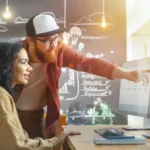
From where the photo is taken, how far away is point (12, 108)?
1175 millimetres

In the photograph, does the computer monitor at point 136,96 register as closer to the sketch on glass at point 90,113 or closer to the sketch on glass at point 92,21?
the sketch on glass at point 90,113

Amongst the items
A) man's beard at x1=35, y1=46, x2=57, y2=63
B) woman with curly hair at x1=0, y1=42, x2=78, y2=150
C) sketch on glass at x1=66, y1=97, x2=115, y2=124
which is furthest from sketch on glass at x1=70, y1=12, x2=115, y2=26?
woman with curly hair at x1=0, y1=42, x2=78, y2=150

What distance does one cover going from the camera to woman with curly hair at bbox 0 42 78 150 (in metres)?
1.06

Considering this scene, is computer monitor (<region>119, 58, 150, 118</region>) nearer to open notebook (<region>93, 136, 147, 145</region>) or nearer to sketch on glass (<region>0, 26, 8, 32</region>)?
open notebook (<region>93, 136, 147, 145</region>)

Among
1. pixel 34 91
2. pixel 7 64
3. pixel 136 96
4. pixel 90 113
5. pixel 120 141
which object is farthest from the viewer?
pixel 90 113

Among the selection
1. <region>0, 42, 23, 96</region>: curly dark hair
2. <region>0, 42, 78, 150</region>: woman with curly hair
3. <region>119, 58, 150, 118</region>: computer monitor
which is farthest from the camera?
<region>119, 58, 150, 118</region>: computer monitor

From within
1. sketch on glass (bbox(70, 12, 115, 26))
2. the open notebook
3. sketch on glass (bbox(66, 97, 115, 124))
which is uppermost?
sketch on glass (bbox(70, 12, 115, 26))

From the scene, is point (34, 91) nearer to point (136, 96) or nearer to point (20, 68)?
point (20, 68)

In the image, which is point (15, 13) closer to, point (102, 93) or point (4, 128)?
point (102, 93)

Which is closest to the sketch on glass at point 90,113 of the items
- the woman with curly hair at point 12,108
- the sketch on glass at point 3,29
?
the sketch on glass at point 3,29

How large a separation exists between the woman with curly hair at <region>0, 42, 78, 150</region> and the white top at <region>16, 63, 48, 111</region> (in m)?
0.49

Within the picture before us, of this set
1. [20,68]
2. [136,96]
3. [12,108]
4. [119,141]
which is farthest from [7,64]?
[136,96]

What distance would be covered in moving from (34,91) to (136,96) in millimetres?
691

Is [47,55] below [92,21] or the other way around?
below
